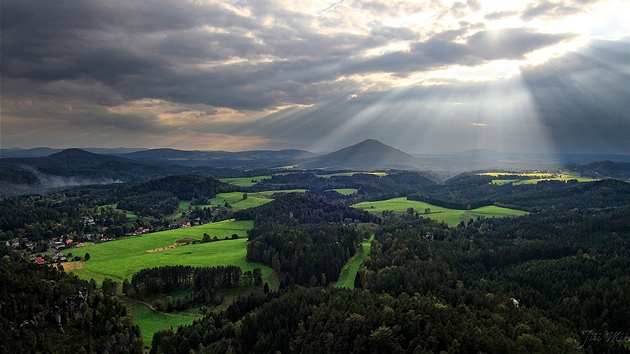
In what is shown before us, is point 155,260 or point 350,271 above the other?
point 155,260

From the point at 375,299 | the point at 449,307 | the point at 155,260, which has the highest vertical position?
the point at 449,307

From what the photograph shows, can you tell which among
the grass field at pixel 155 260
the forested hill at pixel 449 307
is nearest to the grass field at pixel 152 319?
the grass field at pixel 155 260

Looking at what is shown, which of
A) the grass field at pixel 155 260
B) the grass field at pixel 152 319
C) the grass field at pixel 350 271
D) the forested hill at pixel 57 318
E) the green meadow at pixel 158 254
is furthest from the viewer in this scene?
the green meadow at pixel 158 254

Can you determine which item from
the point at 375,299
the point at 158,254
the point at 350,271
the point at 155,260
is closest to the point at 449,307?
the point at 375,299

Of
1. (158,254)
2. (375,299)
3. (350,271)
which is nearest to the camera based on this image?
(375,299)

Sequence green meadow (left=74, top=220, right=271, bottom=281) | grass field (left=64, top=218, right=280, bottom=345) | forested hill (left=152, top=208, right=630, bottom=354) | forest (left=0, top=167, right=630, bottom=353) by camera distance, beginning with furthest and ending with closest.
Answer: green meadow (left=74, top=220, right=271, bottom=281)
grass field (left=64, top=218, right=280, bottom=345)
forest (left=0, top=167, right=630, bottom=353)
forested hill (left=152, top=208, right=630, bottom=354)

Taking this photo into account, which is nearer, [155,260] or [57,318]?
[57,318]

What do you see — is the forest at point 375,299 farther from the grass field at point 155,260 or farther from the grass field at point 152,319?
the grass field at point 155,260

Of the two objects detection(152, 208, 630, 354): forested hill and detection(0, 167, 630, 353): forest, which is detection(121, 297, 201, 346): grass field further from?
detection(152, 208, 630, 354): forested hill

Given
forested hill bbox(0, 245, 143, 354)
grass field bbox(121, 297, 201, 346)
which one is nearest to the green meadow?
grass field bbox(121, 297, 201, 346)

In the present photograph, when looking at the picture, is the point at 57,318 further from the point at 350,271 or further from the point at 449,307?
the point at 350,271

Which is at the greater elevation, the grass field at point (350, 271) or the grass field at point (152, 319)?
the grass field at point (350, 271)

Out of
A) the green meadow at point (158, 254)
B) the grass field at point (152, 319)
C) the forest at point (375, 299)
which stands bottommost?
the grass field at point (152, 319)
